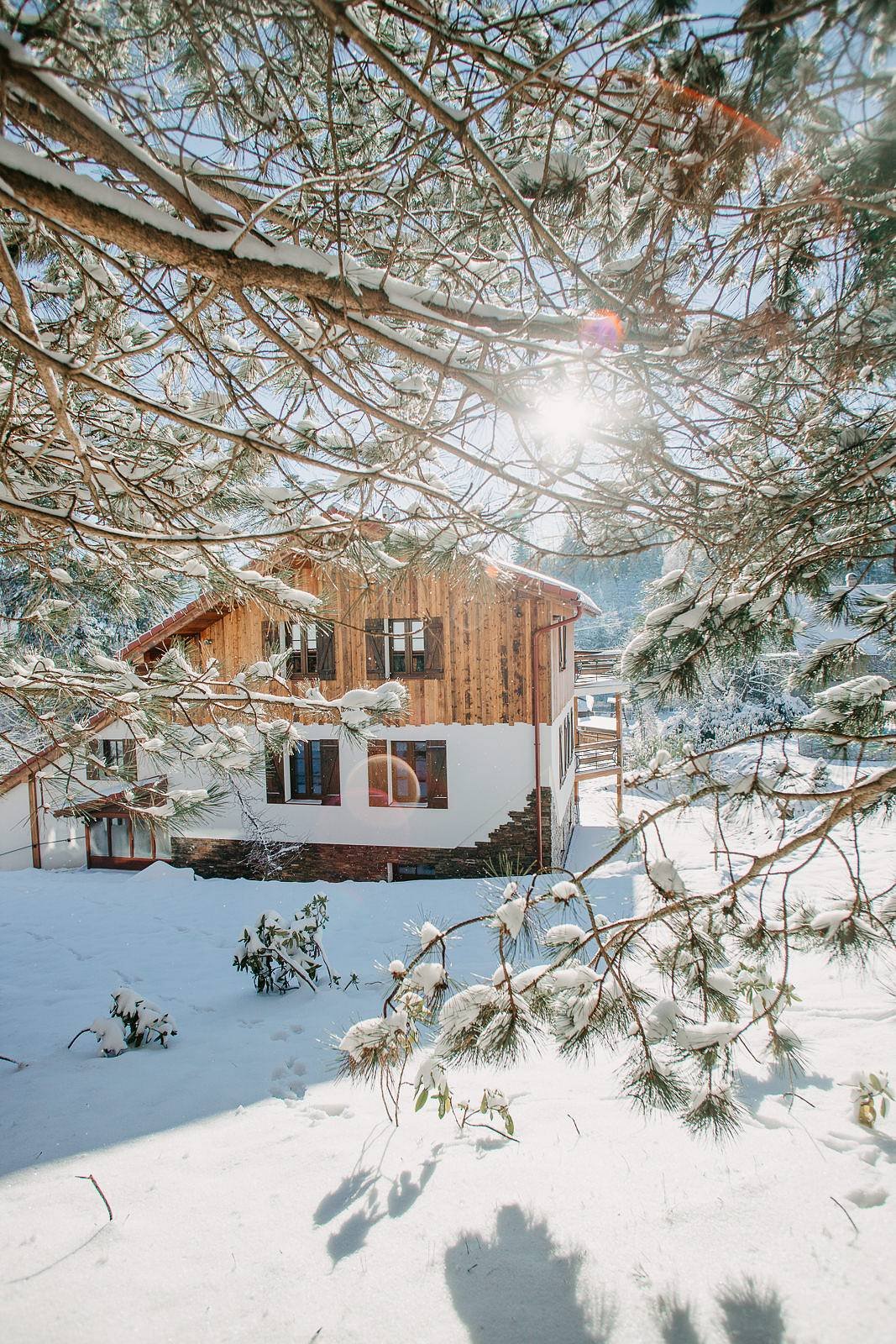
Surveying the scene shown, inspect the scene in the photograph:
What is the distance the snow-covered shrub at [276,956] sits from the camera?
19.5ft

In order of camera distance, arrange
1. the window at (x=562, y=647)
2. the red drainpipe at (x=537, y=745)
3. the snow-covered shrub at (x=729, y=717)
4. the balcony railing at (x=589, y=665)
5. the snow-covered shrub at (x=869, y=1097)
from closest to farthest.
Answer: the snow-covered shrub at (x=869, y=1097), the red drainpipe at (x=537, y=745), the window at (x=562, y=647), the balcony railing at (x=589, y=665), the snow-covered shrub at (x=729, y=717)

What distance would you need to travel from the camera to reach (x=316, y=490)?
291 cm

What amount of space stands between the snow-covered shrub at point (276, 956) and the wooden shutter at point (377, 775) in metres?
4.87

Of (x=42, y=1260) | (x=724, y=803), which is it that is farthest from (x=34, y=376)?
(x=42, y=1260)

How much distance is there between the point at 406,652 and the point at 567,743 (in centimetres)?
493

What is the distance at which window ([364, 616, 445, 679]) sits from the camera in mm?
11031

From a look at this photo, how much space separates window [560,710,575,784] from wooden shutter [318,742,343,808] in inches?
185

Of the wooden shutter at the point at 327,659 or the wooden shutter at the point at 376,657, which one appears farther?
the wooden shutter at the point at 327,659

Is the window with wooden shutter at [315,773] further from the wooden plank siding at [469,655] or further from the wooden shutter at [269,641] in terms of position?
the wooden shutter at [269,641]

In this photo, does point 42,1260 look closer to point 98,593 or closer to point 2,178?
point 98,593

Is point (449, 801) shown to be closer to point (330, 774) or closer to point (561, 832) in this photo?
point (330, 774)

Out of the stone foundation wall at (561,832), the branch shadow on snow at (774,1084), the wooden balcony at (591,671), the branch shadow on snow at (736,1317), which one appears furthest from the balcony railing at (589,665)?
the branch shadow on snow at (736,1317)

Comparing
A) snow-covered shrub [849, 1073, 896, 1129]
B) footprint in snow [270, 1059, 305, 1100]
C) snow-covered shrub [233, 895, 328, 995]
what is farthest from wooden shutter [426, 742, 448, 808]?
snow-covered shrub [849, 1073, 896, 1129]

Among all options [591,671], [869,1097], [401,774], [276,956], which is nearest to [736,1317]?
[869,1097]
